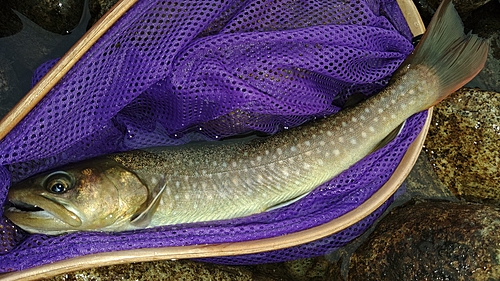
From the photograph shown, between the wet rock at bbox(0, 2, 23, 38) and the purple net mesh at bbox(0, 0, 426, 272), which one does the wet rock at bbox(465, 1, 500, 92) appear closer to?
the purple net mesh at bbox(0, 0, 426, 272)

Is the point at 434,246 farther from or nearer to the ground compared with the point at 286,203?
nearer to the ground

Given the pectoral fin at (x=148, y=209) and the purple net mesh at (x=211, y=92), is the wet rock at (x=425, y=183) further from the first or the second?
the pectoral fin at (x=148, y=209)

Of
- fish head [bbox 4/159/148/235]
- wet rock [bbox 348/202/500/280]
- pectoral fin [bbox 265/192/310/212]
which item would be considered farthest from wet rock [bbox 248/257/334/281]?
fish head [bbox 4/159/148/235]

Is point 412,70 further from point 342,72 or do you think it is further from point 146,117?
point 146,117

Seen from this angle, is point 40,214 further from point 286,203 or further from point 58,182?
point 286,203

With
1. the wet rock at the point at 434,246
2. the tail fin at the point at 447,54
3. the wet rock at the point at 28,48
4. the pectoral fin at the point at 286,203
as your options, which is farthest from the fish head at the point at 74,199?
the tail fin at the point at 447,54

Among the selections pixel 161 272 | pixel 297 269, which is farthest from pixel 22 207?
pixel 297 269
